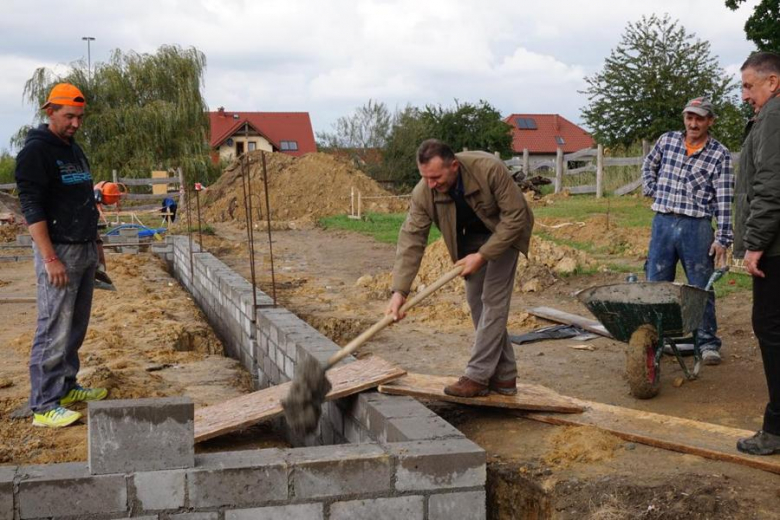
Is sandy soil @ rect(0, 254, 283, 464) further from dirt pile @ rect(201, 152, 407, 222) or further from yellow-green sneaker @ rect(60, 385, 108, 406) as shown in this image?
dirt pile @ rect(201, 152, 407, 222)

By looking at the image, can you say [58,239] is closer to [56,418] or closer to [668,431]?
[56,418]

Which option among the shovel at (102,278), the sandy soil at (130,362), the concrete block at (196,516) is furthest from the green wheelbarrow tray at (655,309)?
the shovel at (102,278)

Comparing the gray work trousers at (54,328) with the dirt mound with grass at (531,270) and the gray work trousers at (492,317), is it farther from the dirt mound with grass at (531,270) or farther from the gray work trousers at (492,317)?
the dirt mound with grass at (531,270)

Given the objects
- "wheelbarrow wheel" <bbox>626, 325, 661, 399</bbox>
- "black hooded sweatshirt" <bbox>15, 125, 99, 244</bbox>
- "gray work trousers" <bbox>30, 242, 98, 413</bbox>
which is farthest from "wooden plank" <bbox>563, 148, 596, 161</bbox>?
"gray work trousers" <bbox>30, 242, 98, 413</bbox>

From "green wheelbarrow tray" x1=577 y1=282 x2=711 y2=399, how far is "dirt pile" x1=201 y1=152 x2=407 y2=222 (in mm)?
20787

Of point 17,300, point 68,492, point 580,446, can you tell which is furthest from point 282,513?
point 17,300

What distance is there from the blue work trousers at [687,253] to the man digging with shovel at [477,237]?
5.19ft

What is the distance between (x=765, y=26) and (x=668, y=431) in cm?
1760

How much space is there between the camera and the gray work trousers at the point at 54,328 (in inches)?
184

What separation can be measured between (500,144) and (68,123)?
31.2 meters

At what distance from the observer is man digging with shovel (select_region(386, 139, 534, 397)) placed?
4297mm

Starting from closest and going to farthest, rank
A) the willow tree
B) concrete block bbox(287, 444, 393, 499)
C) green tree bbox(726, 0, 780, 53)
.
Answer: concrete block bbox(287, 444, 393, 499)
green tree bbox(726, 0, 780, 53)
the willow tree

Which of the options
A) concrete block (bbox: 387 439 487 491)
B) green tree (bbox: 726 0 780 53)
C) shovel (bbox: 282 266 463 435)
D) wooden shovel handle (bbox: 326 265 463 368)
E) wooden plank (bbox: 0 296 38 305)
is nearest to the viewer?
concrete block (bbox: 387 439 487 491)

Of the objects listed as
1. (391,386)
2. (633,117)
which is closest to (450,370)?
(391,386)
